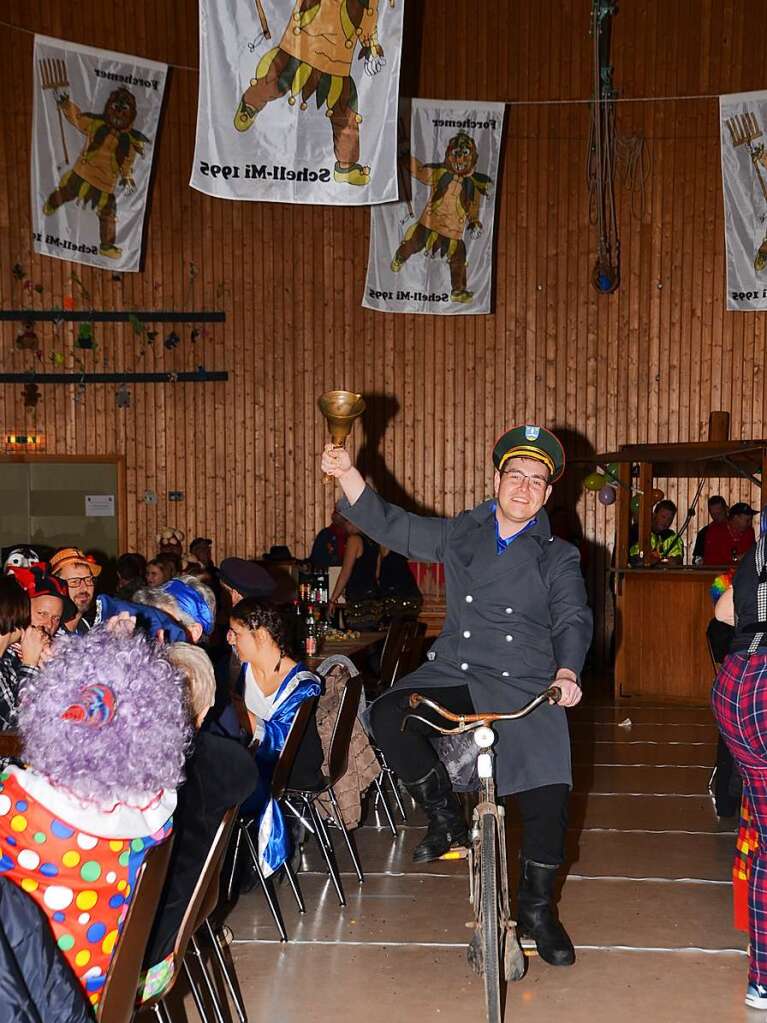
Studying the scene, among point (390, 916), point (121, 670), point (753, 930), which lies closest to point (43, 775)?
point (121, 670)

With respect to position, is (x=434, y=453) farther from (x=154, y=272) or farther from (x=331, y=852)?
(x=331, y=852)

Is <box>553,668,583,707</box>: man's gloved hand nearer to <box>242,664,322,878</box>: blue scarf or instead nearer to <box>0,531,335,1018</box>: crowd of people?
<box>0,531,335,1018</box>: crowd of people

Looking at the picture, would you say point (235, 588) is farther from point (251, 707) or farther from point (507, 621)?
point (507, 621)

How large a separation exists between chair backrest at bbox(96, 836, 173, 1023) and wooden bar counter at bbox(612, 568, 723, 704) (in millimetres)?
7647

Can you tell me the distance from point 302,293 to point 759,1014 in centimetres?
1007

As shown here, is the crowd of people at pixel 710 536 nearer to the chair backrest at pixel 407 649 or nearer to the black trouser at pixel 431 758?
the chair backrest at pixel 407 649

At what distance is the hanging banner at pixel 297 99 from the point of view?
259 inches

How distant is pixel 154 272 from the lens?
1237 cm

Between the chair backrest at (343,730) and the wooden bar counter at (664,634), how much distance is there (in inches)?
209

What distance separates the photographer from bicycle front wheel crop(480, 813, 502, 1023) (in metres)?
3.09

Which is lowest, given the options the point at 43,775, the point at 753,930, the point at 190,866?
the point at 753,930

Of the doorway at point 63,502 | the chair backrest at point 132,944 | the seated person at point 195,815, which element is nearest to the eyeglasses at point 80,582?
the seated person at point 195,815

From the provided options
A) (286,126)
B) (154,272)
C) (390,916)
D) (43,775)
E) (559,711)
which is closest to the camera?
(43,775)

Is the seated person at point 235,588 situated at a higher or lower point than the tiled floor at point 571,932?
higher
